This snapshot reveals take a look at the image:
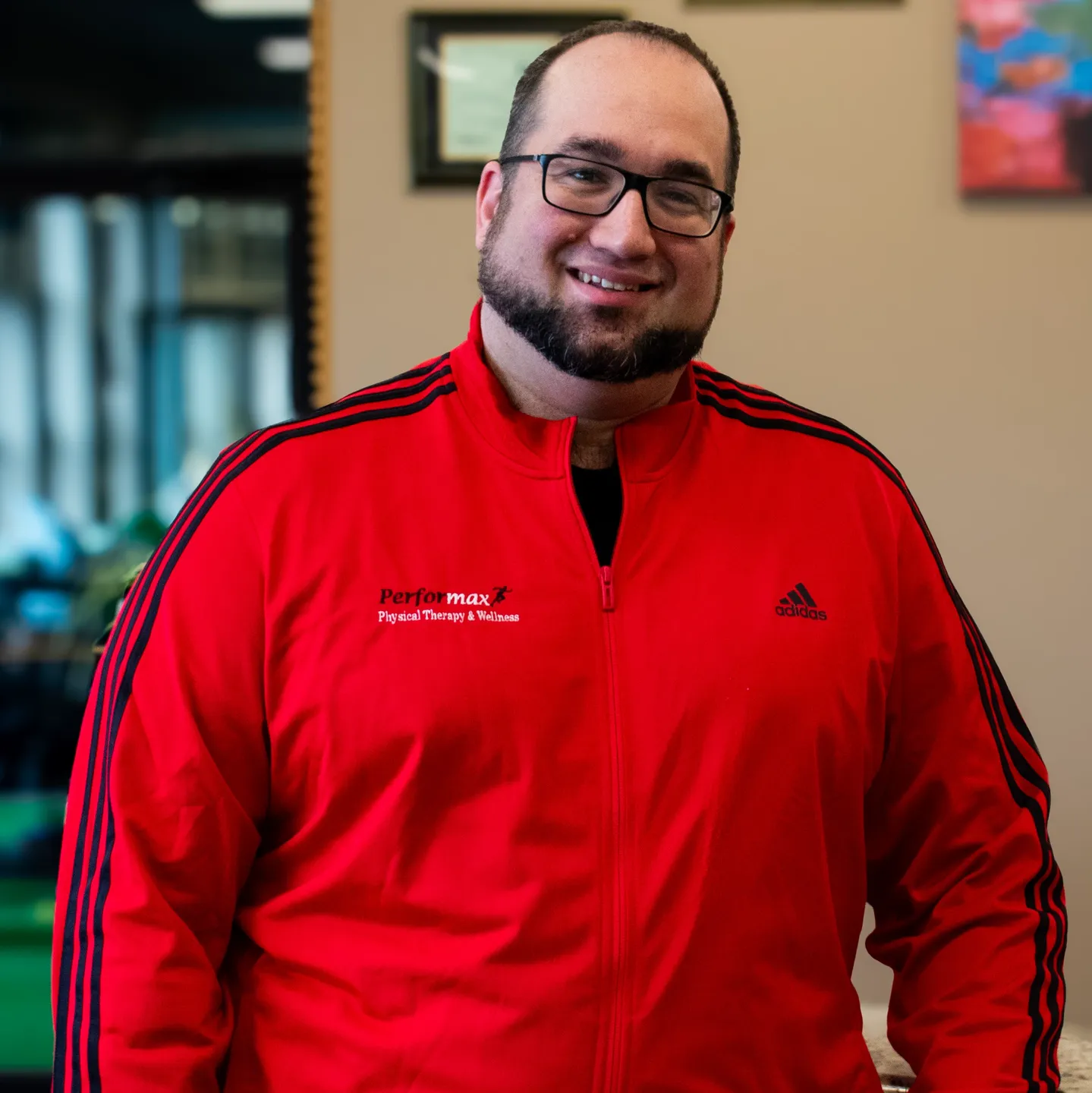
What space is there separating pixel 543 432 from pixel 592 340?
10 centimetres

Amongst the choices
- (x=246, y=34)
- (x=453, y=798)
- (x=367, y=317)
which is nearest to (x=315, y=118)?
(x=367, y=317)

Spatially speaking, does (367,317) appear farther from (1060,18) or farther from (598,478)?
(1060,18)

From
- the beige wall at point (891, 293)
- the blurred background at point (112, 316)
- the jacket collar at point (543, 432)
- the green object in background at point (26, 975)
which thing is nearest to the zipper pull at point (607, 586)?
the jacket collar at point (543, 432)

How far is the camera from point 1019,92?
6.24 ft

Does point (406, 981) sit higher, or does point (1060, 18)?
point (1060, 18)

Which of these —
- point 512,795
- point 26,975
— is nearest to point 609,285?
point 512,795

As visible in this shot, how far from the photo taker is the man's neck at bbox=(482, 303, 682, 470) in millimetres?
1145

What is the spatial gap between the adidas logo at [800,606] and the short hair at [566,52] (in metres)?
0.40

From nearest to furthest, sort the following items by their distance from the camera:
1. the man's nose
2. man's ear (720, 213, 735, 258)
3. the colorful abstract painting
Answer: the man's nose < man's ear (720, 213, 735, 258) < the colorful abstract painting

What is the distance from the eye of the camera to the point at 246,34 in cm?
237

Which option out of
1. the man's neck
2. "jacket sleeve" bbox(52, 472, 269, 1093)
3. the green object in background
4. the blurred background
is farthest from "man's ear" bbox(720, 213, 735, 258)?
the green object in background

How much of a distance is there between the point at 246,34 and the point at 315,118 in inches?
22.4

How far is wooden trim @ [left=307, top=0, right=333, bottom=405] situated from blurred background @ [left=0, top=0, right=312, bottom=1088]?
19 centimetres

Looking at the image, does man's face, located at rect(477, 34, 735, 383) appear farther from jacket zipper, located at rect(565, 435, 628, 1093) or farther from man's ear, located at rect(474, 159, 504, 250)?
jacket zipper, located at rect(565, 435, 628, 1093)
